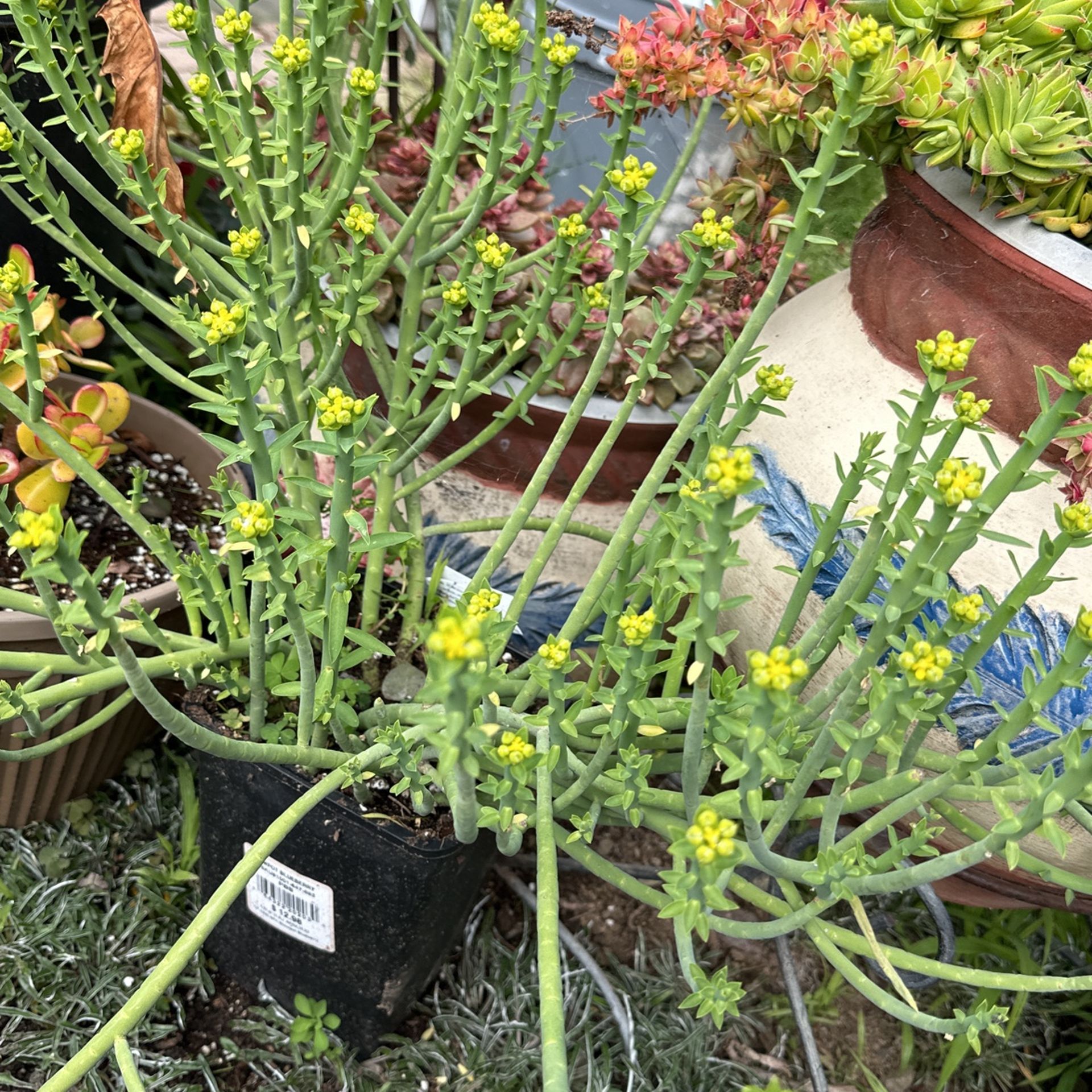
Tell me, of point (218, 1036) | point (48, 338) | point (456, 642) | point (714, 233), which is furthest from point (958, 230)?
point (218, 1036)

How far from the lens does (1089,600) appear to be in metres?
0.70

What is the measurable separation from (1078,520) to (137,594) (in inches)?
29.3

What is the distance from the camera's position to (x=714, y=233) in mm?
593

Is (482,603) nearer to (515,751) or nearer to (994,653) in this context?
(515,751)

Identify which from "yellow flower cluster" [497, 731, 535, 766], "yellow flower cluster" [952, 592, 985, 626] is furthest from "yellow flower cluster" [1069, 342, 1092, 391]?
"yellow flower cluster" [497, 731, 535, 766]

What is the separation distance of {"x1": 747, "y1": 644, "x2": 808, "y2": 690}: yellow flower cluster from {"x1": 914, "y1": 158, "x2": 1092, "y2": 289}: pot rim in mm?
448

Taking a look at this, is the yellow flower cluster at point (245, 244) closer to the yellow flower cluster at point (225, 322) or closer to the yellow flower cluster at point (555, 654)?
the yellow flower cluster at point (225, 322)

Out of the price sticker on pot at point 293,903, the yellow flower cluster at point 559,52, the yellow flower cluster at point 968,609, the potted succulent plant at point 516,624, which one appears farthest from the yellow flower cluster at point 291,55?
the price sticker on pot at point 293,903

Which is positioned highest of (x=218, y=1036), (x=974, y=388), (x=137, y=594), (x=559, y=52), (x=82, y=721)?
(x=559, y=52)

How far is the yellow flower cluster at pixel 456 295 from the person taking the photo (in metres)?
0.68

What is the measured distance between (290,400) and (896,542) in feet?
1.34

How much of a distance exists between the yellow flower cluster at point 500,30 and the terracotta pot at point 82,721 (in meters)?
0.51

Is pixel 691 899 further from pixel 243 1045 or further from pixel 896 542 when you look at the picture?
pixel 243 1045

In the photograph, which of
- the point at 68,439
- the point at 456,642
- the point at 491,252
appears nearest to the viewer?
the point at 456,642
